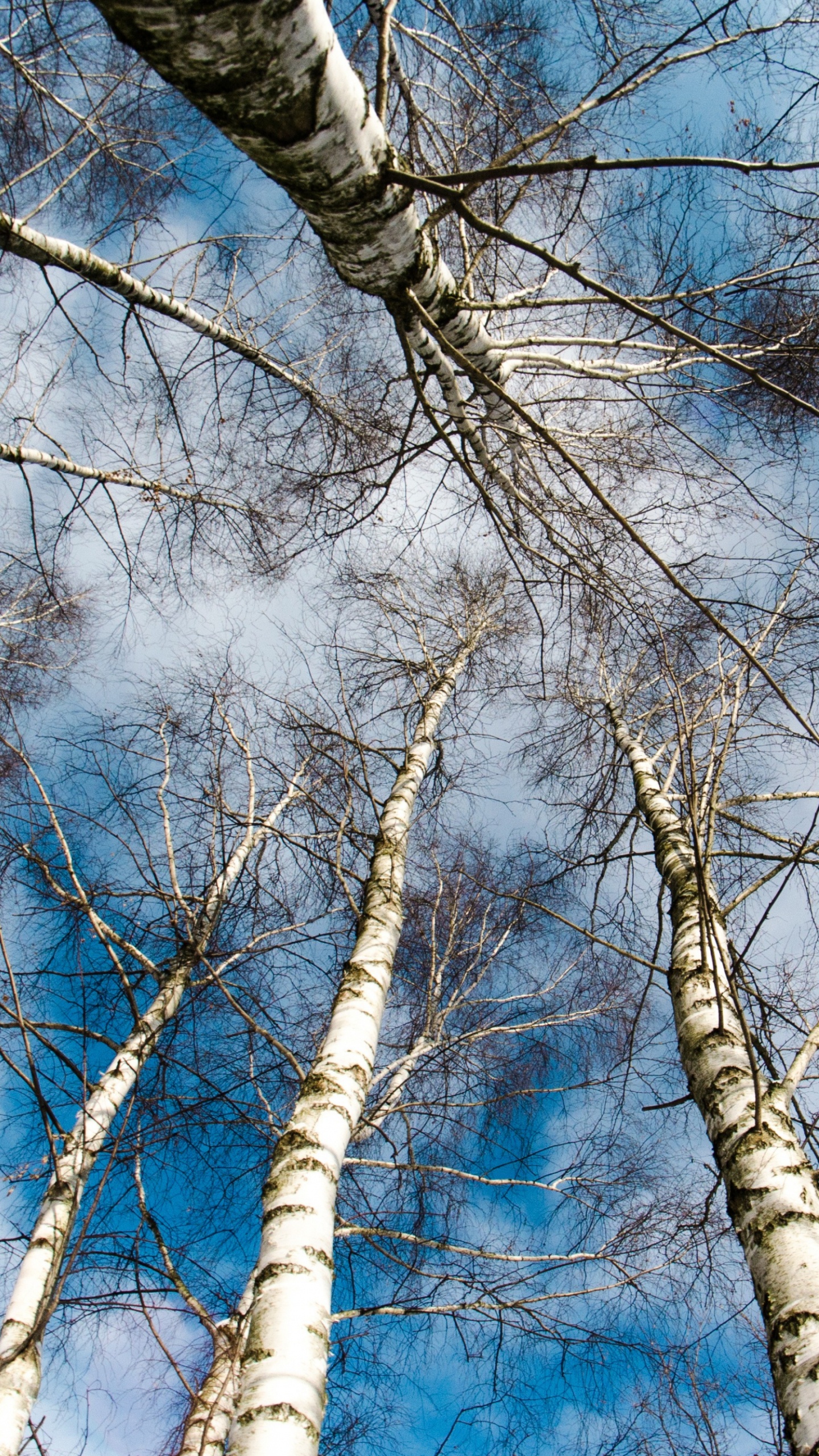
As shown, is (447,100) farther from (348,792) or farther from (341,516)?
(348,792)

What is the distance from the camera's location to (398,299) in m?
2.66

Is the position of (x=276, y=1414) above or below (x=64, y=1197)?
below

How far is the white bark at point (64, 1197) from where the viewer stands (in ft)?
9.07

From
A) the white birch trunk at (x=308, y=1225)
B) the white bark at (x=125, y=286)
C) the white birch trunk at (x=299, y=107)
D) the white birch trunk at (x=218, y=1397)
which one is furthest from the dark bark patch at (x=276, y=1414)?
the white bark at (x=125, y=286)

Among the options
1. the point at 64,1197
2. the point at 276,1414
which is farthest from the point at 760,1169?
the point at 64,1197

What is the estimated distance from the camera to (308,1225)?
2.13 m

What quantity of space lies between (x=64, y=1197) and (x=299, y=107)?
4133 millimetres

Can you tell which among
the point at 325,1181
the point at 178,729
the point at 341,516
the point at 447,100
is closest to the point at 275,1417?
the point at 325,1181

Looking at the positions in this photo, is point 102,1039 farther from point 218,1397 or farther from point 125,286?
point 125,286

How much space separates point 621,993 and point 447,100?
6203 mm

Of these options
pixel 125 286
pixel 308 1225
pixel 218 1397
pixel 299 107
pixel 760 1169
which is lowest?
pixel 218 1397

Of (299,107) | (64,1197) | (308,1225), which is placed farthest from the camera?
(64,1197)

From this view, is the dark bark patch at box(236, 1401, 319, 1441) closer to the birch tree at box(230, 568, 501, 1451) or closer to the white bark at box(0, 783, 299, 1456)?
the birch tree at box(230, 568, 501, 1451)

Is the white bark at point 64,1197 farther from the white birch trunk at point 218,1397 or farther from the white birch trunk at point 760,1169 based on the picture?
the white birch trunk at point 760,1169
